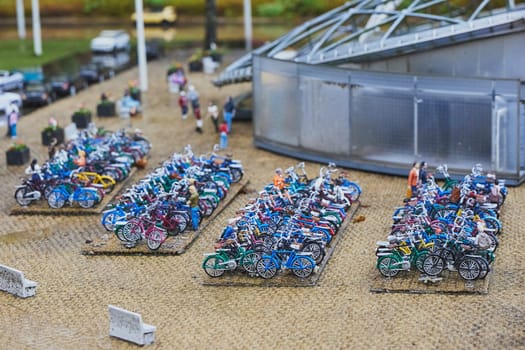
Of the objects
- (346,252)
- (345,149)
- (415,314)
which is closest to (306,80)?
(345,149)

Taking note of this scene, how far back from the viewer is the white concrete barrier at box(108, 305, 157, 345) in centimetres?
2361

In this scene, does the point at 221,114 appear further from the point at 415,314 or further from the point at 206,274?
the point at 415,314

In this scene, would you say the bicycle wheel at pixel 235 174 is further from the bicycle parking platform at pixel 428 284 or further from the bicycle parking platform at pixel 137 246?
the bicycle parking platform at pixel 428 284

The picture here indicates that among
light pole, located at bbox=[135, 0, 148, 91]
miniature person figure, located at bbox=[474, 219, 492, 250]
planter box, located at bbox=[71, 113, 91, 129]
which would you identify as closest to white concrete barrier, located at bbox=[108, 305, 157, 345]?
miniature person figure, located at bbox=[474, 219, 492, 250]

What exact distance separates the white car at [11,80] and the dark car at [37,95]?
1.40m

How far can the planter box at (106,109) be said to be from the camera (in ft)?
155

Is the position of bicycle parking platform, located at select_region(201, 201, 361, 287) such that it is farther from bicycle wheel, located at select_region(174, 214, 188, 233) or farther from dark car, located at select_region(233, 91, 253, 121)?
Result: dark car, located at select_region(233, 91, 253, 121)

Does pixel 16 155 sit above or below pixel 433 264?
below

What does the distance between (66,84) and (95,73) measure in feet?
13.3

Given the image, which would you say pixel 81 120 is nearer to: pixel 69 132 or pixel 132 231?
pixel 69 132

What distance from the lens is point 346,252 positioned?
95.7 ft

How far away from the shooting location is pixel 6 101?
160 feet

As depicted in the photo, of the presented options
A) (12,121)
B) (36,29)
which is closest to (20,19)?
(36,29)

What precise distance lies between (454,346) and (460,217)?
17.5ft
